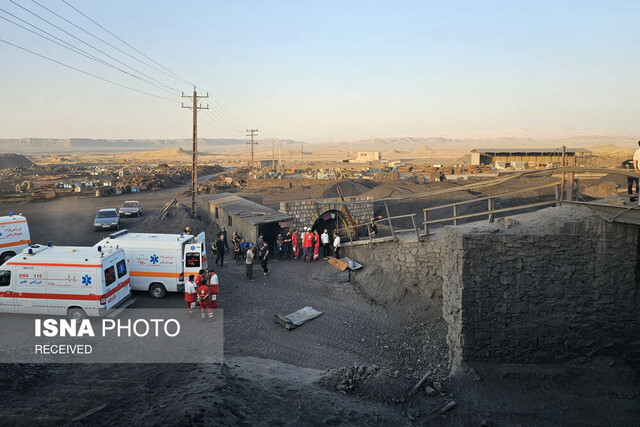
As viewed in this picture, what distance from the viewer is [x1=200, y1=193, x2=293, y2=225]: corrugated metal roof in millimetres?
18844

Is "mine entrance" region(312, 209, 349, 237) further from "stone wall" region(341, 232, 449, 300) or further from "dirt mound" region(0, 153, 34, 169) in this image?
"dirt mound" region(0, 153, 34, 169)

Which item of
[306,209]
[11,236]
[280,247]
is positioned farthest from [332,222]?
[11,236]

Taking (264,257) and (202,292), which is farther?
(264,257)

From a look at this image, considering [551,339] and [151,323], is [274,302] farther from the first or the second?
[551,339]

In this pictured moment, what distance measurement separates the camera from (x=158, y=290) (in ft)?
45.1

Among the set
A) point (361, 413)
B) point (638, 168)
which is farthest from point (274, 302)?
point (638, 168)

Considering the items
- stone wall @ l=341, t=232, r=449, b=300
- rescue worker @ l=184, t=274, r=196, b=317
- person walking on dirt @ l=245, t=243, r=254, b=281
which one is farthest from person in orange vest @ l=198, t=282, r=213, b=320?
stone wall @ l=341, t=232, r=449, b=300

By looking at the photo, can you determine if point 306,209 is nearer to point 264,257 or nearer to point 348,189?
point 264,257

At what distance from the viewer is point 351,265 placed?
54.4ft

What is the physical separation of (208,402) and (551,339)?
744 cm

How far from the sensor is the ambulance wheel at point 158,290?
13750 millimetres

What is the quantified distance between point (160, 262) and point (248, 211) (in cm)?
770

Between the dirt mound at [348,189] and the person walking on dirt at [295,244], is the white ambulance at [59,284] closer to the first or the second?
the person walking on dirt at [295,244]

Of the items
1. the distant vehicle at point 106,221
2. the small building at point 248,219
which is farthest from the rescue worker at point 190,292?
the distant vehicle at point 106,221
